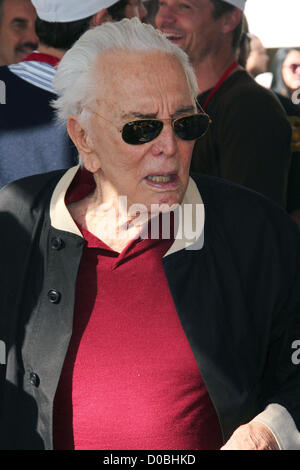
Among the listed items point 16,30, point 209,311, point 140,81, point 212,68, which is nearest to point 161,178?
point 140,81

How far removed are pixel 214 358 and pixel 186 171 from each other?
55 cm

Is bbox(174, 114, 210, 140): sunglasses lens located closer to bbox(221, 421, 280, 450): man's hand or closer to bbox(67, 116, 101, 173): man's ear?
bbox(67, 116, 101, 173): man's ear

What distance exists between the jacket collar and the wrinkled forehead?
0.98ft

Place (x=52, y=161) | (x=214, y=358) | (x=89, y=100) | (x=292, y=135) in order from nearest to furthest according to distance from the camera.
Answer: (x=214, y=358) < (x=89, y=100) < (x=52, y=161) < (x=292, y=135)

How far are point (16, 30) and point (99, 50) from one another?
1910mm

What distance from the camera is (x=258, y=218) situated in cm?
237

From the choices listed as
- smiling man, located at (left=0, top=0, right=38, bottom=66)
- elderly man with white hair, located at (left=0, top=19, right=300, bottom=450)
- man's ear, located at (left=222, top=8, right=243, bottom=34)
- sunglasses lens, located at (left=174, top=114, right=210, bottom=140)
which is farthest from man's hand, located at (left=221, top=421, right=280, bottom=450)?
smiling man, located at (left=0, top=0, right=38, bottom=66)

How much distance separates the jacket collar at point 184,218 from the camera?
2.32 meters

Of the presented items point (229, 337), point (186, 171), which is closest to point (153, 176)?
point (186, 171)

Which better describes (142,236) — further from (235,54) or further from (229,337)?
(235,54)

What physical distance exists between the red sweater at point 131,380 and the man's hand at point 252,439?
0.31 feet

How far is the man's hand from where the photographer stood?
2.16 meters

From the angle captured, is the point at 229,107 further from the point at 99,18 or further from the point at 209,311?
the point at 209,311

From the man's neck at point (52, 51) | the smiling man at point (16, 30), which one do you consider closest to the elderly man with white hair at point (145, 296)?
the man's neck at point (52, 51)
